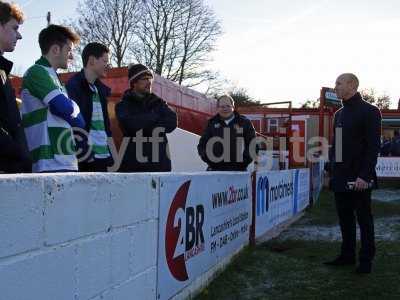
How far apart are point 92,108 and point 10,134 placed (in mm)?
1402

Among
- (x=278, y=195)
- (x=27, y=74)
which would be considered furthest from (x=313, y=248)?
(x=27, y=74)

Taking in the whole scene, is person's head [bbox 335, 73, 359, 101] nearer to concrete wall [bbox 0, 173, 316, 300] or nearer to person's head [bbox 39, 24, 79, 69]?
concrete wall [bbox 0, 173, 316, 300]

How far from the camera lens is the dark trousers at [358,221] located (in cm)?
542

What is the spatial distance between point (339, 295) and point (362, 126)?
1.79 m

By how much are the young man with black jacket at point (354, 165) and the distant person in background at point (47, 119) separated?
3.00 meters

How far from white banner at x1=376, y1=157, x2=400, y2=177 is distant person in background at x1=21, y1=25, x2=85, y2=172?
664 inches

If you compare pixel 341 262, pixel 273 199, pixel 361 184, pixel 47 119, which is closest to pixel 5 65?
pixel 47 119

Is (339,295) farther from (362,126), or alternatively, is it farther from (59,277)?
(59,277)

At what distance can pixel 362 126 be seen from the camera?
5.56 metres

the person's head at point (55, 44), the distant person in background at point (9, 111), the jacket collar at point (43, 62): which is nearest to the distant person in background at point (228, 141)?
the person's head at point (55, 44)

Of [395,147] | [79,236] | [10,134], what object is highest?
[395,147]

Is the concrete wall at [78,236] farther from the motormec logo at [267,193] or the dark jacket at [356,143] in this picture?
the motormec logo at [267,193]

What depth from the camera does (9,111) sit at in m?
2.91

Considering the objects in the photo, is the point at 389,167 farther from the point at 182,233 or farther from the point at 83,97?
the point at 83,97
